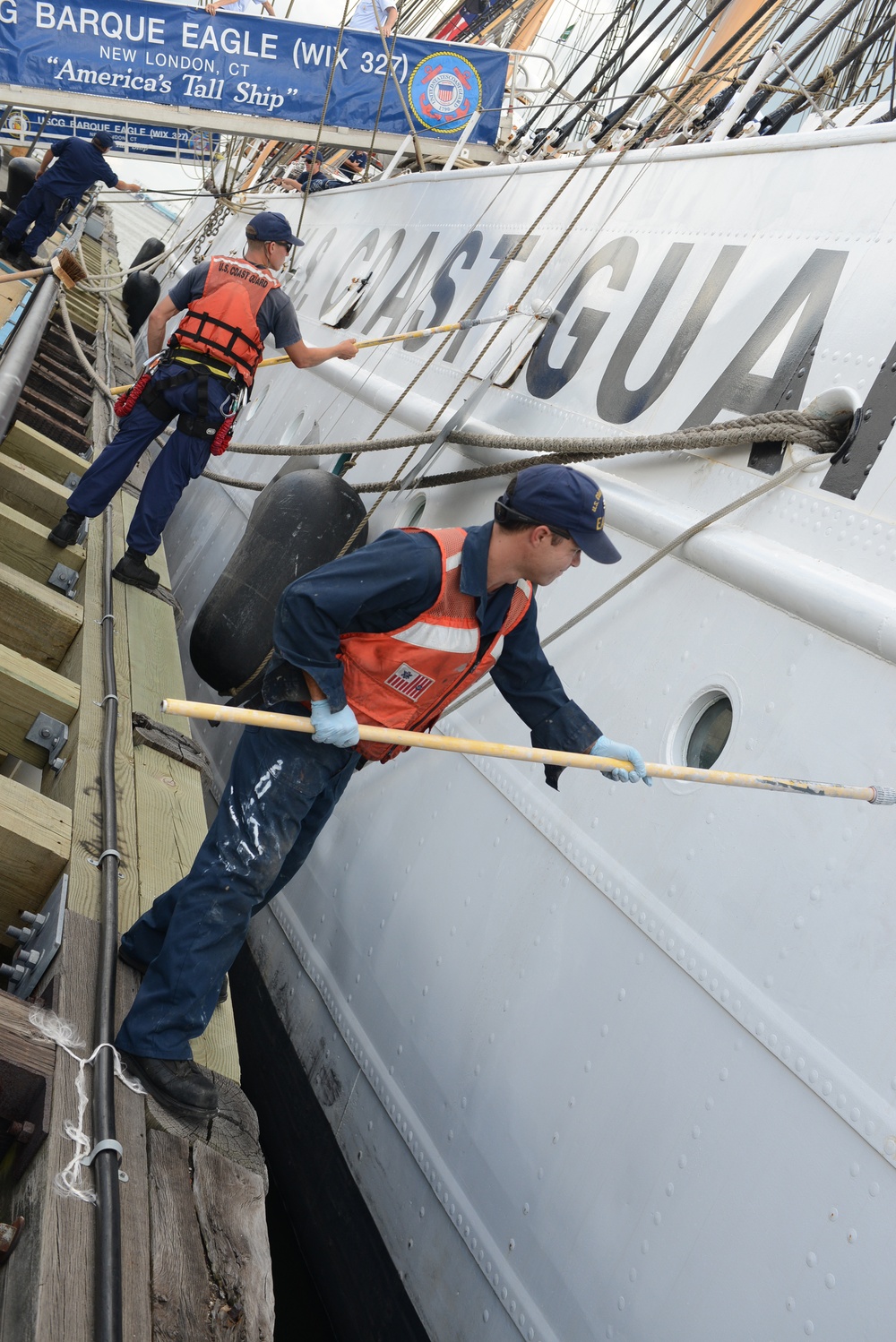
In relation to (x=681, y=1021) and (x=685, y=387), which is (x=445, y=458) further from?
(x=681, y=1021)

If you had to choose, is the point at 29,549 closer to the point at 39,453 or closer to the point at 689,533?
the point at 39,453

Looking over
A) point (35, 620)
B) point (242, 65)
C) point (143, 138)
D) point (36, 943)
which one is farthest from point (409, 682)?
point (143, 138)

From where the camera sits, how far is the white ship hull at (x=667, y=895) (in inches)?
86.6

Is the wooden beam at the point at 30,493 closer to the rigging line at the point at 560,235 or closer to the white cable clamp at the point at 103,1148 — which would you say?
the rigging line at the point at 560,235

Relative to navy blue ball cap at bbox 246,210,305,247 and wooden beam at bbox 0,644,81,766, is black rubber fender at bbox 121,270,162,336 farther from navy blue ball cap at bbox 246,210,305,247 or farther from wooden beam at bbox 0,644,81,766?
wooden beam at bbox 0,644,81,766

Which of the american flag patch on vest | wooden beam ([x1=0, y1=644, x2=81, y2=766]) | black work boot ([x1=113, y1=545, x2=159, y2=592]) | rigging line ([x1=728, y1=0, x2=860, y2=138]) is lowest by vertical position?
wooden beam ([x1=0, y1=644, x2=81, y2=766])

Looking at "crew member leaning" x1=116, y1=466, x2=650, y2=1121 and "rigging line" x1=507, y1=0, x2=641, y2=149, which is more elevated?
"rigging line" x1=507, y1=0, x2=641, y2=149

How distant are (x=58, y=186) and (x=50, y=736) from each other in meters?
9.49

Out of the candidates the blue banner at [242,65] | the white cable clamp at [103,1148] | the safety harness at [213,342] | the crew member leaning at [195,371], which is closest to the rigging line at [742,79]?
the crew member leaning at [195,371]

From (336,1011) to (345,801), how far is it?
2.44ft

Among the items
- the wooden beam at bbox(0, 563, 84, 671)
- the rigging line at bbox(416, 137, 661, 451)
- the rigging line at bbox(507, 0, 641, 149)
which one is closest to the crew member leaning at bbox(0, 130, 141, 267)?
the rigging line at bbox(507, 0, 641, 149)

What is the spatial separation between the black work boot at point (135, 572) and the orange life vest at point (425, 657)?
9.06 feet

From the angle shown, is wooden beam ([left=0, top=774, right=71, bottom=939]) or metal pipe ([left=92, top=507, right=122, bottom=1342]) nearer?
metal pipe ([left=92, top=507, right=122, bottom=1342])

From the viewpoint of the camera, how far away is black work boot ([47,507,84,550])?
190 inches
